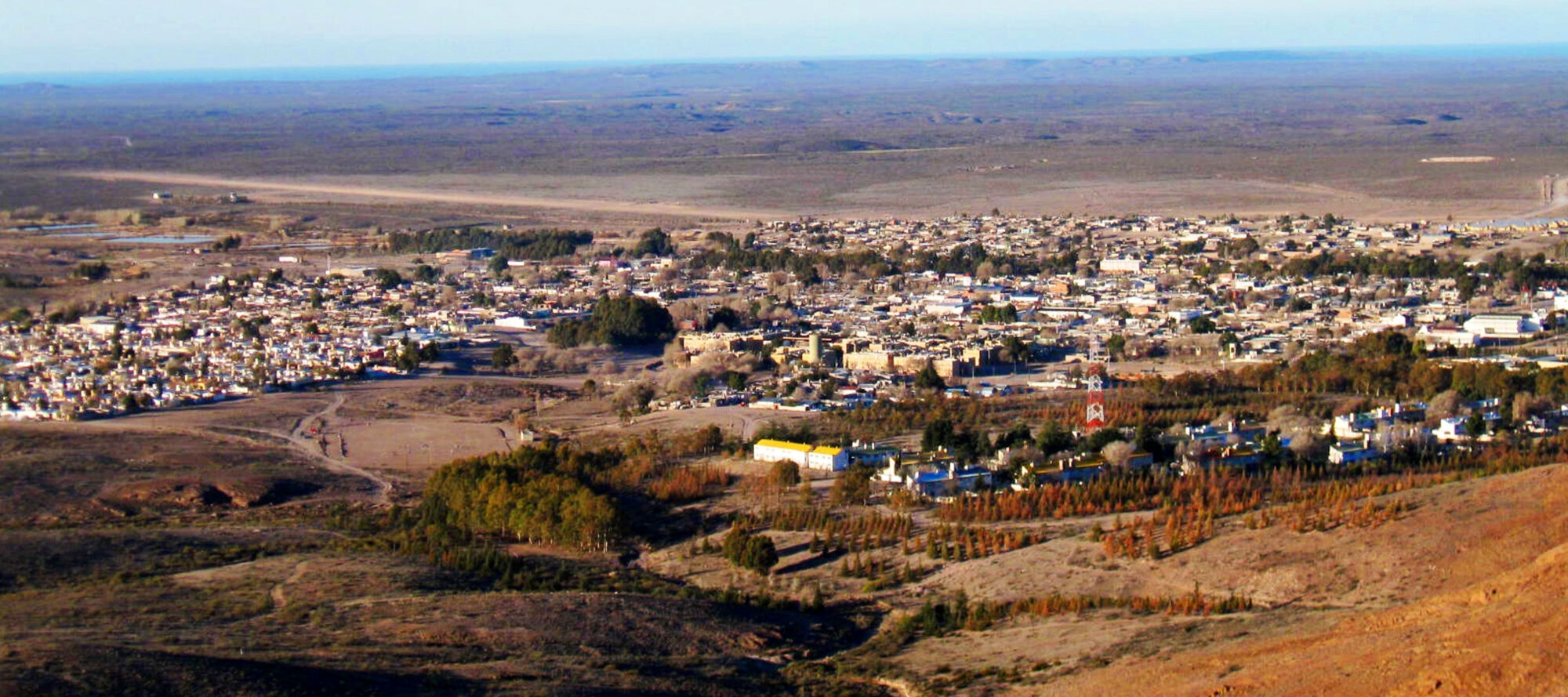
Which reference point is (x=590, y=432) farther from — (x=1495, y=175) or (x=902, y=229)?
(x=1495, y=175)

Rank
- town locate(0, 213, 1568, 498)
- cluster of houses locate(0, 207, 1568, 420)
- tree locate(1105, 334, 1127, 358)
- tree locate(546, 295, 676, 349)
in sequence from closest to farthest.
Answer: town locate(0, 213, 1568, 498) → cluster of houses locate(0, 207, 1568, 420) → tree locate(1105, 334, 1127, 358) → tree locate(546, 295, 676, 349)

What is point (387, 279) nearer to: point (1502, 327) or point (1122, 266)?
point (1122, 266)

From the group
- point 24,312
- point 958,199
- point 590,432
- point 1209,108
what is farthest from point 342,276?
point 1209,108

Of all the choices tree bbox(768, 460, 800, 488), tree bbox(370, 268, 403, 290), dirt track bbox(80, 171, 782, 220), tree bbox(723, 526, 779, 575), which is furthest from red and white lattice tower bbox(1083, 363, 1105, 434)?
dirt track bbox(80, 171, 782, 220)

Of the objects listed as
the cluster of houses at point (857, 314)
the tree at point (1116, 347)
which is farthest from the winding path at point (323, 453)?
the tree at point (1116, 347)

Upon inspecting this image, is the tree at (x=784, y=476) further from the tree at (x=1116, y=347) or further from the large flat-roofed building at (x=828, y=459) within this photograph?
the tree at (x=1116, y=347)

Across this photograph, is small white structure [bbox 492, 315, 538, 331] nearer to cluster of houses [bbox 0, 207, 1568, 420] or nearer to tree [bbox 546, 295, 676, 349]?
cluster of houses [bbox 0, 207, 1568, 420]
